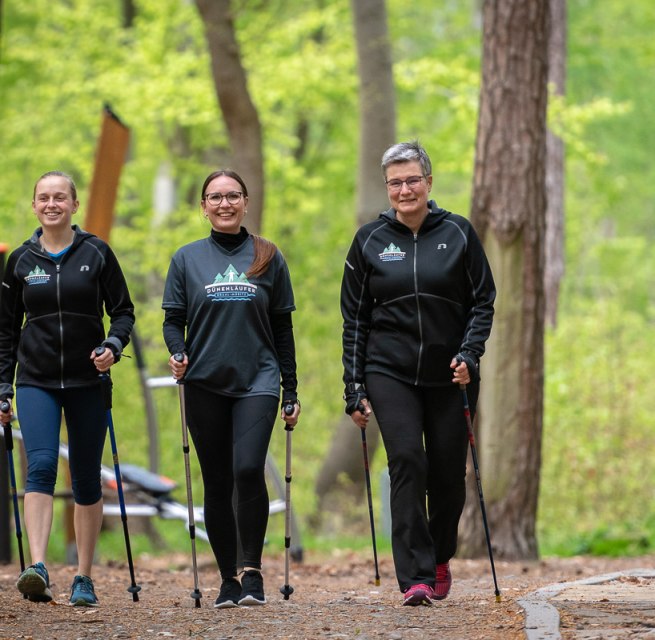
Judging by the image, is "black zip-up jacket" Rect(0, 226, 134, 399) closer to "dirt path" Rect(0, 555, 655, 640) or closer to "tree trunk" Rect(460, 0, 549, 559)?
"dirt path" Rect(0, 555, 655, 640)

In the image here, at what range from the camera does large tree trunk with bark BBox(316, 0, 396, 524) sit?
50.1 feet

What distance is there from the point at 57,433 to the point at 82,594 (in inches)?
32.6

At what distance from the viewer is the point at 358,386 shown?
6512 millimetres

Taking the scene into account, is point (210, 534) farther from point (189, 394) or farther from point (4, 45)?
point (4, 45)

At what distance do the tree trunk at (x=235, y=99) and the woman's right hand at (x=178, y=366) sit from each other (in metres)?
7.47

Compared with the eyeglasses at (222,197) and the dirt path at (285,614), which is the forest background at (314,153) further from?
the eyeglasses at (222,197)

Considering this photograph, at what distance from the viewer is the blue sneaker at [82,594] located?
6680mm

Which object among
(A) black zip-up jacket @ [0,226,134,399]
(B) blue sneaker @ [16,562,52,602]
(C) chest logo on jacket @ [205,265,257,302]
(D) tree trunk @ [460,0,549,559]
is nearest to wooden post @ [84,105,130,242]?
(D) tree trunk @ [460,0,549,559]

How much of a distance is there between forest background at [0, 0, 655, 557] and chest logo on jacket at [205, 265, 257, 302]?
721cm

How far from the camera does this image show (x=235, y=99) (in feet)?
44.8

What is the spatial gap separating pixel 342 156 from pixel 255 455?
1937 centimetres

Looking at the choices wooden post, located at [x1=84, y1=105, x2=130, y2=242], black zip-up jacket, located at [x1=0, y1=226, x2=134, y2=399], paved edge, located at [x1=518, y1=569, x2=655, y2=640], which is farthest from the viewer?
wooden post, located at [x1=84, y1=105, x2=130, y2=242]

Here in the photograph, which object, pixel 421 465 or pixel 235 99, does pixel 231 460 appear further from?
pixel 235 99

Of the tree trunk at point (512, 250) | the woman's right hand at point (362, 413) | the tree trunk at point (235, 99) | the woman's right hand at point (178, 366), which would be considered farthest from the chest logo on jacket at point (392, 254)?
the tree trunk at point (235, 99)
